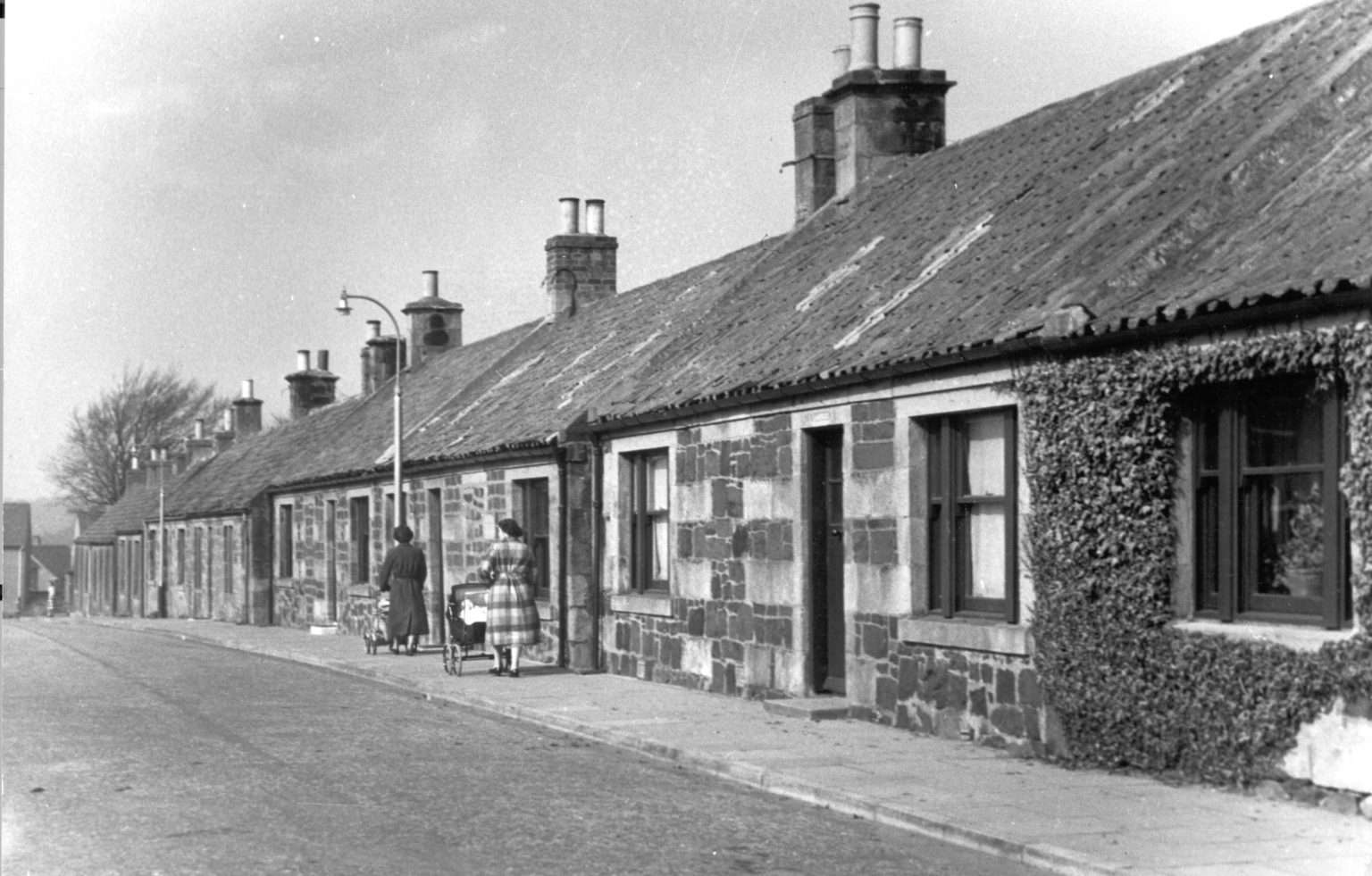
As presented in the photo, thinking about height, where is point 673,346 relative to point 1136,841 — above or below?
above

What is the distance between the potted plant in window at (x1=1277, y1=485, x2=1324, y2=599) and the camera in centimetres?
1091

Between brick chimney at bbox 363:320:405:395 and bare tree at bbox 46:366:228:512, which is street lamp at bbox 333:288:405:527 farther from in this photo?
bare tree at bbox 46:366:228:512

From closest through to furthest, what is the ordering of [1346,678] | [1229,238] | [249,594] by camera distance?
[1346,678], [1229,238], [249,594]

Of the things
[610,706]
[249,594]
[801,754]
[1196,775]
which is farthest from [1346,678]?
[249,594]

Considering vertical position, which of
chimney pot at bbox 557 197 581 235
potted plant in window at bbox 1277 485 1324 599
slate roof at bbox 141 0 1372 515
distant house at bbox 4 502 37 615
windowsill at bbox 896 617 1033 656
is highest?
chimney pot at bbox 557 197 581 235

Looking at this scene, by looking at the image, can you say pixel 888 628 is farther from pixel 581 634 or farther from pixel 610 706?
pixel 581 634

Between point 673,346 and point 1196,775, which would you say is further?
point 673,346

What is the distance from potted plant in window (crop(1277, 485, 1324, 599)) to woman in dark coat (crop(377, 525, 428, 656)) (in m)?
15.8

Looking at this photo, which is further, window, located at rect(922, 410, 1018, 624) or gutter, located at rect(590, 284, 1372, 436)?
window, located at rect(922, 410, 1018, 624)

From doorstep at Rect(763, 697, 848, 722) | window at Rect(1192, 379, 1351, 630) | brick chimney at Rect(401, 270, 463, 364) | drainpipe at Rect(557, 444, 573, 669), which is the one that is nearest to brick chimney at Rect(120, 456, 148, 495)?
brick chimney at Rect(401, 270, 463, 364)

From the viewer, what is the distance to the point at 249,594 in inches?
1705

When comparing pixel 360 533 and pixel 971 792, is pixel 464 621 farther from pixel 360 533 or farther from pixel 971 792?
pixel 360 533

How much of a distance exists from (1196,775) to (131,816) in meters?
6.46

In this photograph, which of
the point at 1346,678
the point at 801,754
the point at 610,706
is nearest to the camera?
the point at 1346,678
